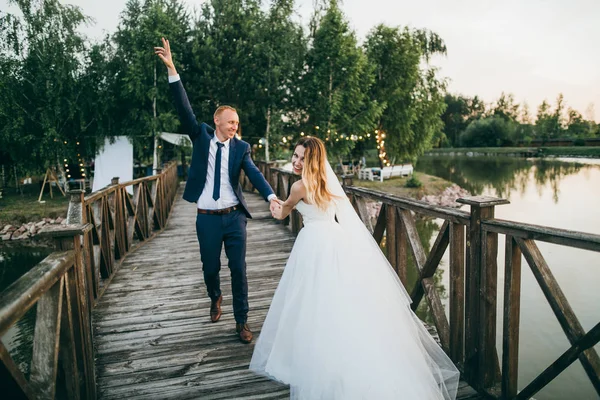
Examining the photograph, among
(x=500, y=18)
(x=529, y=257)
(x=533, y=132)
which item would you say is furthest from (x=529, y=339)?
(x=533, y=132)

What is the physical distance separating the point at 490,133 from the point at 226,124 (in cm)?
7709

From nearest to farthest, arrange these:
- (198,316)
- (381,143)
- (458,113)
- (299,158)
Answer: (299,158)
(198,316)
(381,143)
(458,113)

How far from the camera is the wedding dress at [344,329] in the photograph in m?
2.24

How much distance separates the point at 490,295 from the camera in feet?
8.30

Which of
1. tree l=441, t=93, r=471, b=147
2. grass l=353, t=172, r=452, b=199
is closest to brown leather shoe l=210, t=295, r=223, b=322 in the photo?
grass l=353, t=172, r=452, b=199

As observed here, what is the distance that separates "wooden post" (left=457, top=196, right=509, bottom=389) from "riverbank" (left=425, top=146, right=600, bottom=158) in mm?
61955

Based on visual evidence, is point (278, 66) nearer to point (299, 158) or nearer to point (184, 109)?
point (184, 109)

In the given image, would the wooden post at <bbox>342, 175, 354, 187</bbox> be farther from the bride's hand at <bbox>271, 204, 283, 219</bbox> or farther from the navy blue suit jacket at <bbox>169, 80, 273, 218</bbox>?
the bride's hand at <bbox>271, 204, 283, 219</bbox>

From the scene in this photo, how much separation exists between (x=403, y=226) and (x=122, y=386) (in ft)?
8.28

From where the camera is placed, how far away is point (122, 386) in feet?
8.87

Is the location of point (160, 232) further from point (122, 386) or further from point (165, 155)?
point (165, 155)

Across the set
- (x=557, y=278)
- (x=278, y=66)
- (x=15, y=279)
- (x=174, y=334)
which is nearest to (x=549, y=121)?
(x=278, y=66)

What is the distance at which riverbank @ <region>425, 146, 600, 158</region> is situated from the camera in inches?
2141

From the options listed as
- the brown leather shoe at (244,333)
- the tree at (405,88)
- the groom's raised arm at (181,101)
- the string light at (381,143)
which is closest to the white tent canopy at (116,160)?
the string light at (381,143)
